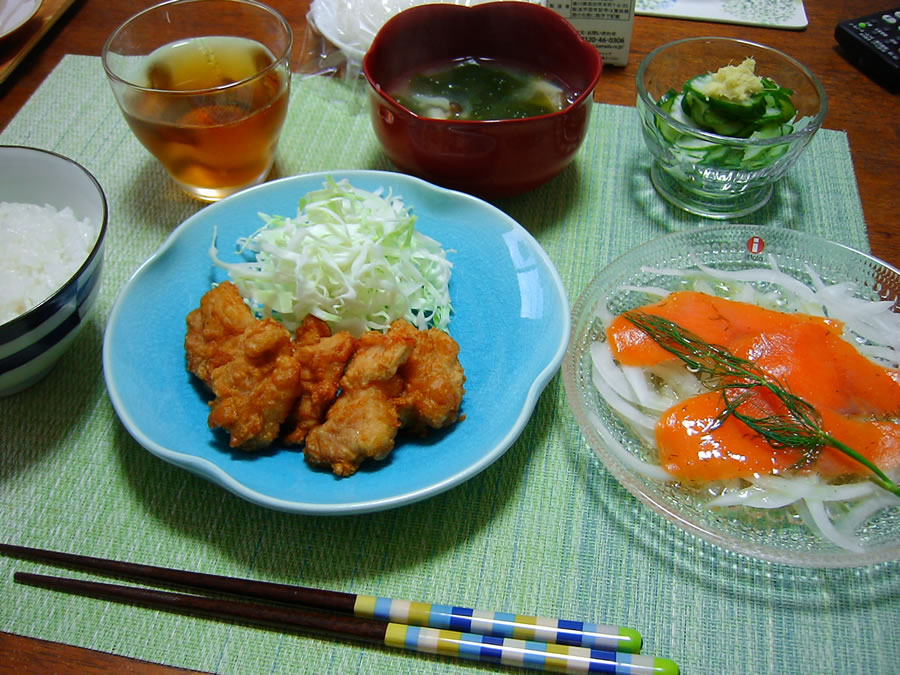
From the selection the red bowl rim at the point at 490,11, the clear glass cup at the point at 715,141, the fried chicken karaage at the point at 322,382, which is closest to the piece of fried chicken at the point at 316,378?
the fried chicken karaage at the point at 322,382

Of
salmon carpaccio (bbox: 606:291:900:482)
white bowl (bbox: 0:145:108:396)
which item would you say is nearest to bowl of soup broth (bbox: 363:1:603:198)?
salmon carpaccio (bbox: 606:291:900:482)

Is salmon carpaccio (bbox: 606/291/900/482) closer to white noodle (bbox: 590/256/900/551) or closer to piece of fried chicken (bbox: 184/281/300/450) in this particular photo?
white noodle (bbox: 590/256/900/551)

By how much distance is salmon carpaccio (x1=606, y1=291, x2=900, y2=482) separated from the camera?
1496mm

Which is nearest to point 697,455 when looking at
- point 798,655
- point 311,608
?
point 798,655

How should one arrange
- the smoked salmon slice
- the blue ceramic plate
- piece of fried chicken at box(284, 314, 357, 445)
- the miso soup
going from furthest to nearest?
the miso soup < the smoked salmon slice < piece of fried chicken at box(284, 314, 357, 445) < the blue ceramic plate

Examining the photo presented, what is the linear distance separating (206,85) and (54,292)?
93 cm

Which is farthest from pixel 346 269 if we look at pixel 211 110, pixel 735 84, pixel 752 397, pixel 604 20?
pixel 604 20

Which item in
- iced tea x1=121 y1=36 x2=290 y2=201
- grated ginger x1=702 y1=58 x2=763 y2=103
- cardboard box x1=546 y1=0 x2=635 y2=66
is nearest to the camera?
iced tea x1=121 y1=36 x2=290 y2=201

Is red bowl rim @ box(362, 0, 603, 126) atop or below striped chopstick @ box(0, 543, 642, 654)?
atop

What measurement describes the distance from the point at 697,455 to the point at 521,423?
390mm

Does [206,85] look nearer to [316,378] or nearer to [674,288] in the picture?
[316,378]

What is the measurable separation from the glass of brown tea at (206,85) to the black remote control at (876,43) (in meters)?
2.17

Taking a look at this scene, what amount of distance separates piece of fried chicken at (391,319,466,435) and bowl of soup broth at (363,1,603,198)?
0.64 meters

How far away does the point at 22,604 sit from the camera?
145 cm
